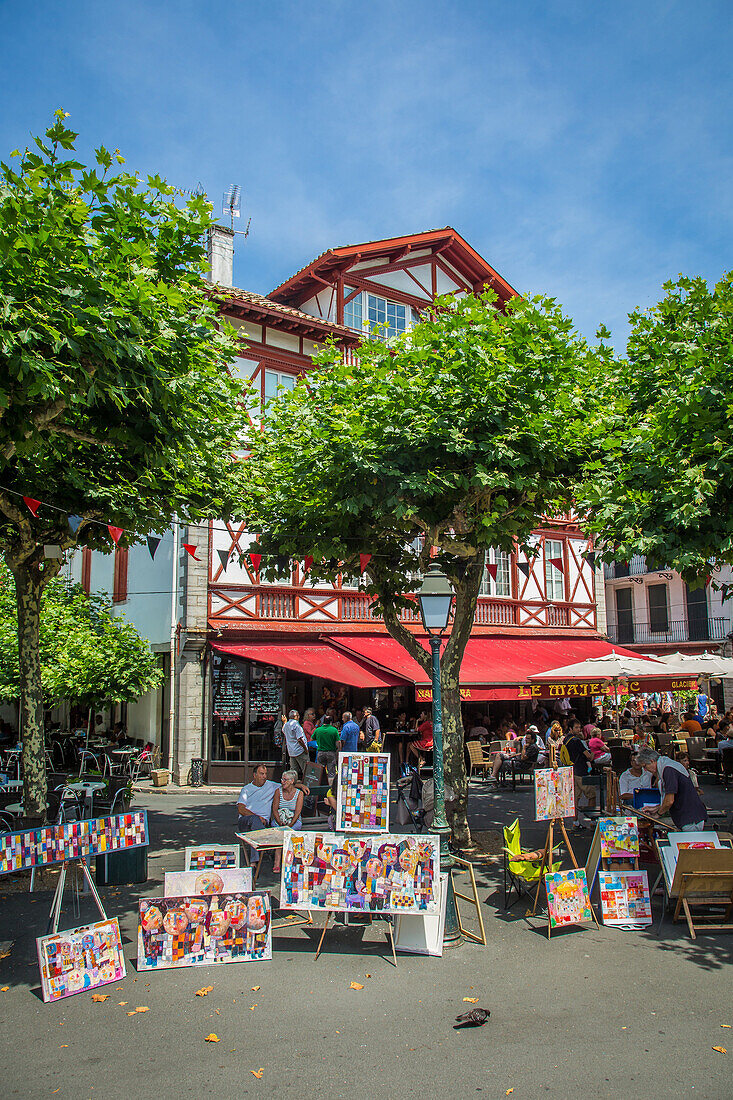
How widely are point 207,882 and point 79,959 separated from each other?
1088 mm

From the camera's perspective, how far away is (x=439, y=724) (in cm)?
742

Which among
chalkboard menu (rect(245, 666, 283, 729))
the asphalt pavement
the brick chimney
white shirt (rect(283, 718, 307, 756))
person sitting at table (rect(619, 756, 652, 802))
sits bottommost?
the asphalt pavement

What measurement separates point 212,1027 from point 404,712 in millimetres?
14750

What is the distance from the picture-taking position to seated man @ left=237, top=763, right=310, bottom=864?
29.4 feet

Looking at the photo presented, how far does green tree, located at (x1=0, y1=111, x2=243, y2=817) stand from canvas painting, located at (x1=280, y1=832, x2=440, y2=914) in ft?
13.0

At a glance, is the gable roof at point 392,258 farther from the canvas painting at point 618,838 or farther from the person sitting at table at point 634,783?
the canvas painting at point 618,838

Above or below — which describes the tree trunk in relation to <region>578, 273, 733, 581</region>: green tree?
below

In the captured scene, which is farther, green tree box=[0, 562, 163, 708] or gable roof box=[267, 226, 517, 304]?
gable roof box=[267, 226, 517, 304]

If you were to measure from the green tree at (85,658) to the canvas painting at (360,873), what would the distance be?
949 centimetres

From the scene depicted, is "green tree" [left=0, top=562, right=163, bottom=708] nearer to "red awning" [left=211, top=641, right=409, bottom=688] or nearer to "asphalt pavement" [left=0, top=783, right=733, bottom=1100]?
"red awning" [left=211, top=641, right=409, bottom=688]

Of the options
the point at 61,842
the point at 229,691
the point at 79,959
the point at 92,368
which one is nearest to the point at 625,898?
the point at 79,959

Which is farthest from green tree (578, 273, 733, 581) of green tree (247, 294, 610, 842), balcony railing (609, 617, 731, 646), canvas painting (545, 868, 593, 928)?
balcony railing (609, 617, 731, 646)

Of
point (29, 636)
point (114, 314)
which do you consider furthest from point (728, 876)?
point (29, 636)

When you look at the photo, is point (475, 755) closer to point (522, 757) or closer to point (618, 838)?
point (522, 757)
